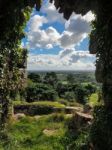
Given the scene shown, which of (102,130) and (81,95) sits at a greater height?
(102,130)

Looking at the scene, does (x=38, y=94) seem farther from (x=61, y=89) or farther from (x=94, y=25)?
(x=94, y=25)

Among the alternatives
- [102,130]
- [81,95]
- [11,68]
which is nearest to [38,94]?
[81,95]

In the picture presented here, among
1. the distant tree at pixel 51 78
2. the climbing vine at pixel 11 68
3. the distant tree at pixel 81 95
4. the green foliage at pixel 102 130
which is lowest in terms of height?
the distant tree at pixel 81 95

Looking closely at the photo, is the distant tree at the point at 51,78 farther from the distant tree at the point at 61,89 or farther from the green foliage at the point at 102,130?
the green foliage at the point at 102,130

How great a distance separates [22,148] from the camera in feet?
86.5

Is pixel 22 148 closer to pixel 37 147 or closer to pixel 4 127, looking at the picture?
pixel 37 147

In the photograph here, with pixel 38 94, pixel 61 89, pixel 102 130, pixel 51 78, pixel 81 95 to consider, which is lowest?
pixel 81 95

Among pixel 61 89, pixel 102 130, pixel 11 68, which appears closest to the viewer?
pixel 102 130

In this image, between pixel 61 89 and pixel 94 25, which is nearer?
pixel 94 25

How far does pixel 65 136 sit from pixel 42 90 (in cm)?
3810

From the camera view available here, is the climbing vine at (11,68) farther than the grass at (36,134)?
No

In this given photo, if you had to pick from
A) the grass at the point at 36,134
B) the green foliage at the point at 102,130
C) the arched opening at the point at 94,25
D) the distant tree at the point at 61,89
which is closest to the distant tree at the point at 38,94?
the distant tree at the point at 61,89

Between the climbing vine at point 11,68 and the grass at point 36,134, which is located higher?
the climbing vine at point 11,68

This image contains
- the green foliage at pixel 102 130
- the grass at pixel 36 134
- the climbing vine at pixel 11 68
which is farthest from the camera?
the grass at pixel 36 134
